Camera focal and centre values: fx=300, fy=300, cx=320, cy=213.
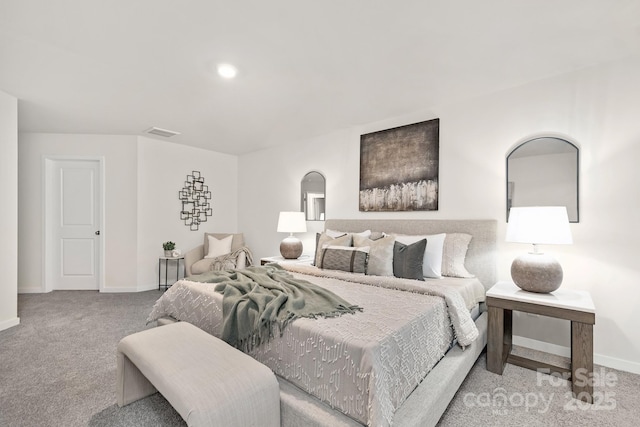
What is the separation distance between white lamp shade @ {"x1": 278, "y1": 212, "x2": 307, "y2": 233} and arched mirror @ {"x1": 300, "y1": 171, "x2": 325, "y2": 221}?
294 mm

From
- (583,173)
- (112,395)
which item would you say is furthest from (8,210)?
(583,173)

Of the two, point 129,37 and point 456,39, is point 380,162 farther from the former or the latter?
point 129,37

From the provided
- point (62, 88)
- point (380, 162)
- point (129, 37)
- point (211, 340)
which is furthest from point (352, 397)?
point (62, 88)

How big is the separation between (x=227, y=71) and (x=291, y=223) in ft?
7.11

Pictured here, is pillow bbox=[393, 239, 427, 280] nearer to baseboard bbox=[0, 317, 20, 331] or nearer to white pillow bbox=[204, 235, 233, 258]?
white pillow bbox=[204, 235, 233, 258]

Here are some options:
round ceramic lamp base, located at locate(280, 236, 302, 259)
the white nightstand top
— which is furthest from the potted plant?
the white nightstand top

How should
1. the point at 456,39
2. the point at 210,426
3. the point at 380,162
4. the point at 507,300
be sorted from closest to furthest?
the point at 210,426 < the point at 456,39 < the point at 507,300 < the point at 380,162

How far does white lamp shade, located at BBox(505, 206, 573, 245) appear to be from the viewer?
7.22 ft

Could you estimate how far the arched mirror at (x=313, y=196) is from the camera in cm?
444

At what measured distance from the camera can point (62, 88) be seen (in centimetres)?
295

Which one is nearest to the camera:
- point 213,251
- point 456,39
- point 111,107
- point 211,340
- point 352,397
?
point 352,397

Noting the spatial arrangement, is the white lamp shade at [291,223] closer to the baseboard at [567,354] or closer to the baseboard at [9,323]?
the baseboard at [567,354]

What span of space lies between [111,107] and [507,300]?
4.40m

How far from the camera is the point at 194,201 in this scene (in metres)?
5.38
